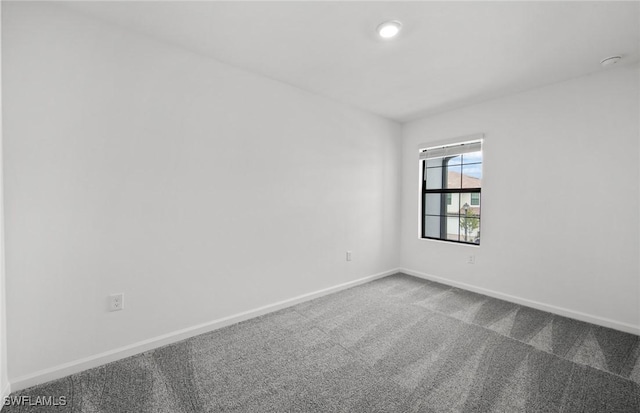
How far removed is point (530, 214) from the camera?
299 cm

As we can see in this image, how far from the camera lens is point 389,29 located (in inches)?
76.0

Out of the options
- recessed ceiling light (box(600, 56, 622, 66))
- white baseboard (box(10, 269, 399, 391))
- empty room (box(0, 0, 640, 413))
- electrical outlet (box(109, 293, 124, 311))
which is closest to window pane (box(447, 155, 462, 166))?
empty room (box(0, 0, 640, 413))

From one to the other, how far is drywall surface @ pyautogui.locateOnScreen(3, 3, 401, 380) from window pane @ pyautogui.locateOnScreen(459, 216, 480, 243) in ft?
6.62

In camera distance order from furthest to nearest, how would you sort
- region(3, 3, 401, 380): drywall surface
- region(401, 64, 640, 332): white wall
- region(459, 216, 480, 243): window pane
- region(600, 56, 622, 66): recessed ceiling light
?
region(459, 216, 480, 243): window pane, region(401, 64, 640, 332): white wall, region(600, 56, 622, 66): recessed ceiling light, region(3, 3, 401, 380): drywall surface

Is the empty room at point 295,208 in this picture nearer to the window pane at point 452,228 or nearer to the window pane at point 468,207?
the window pane at point 468,207

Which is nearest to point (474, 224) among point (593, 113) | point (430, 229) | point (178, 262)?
point (430, 229)

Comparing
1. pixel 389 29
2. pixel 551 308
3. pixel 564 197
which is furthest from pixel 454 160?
pixel 389 29

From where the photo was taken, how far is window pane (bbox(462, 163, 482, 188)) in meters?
3.47

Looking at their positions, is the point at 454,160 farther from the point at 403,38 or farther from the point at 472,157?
the point at 403,38

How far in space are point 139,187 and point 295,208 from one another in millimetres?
1454

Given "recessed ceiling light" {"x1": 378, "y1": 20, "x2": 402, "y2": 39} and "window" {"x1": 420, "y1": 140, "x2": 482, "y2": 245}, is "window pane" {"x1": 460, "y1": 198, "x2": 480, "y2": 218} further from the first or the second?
"recessed ceiling light" {"x1": 378, "y1": 20, "x2": 402, "y2": 39}

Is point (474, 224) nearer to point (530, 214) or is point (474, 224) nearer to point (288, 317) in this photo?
point (530, 214)

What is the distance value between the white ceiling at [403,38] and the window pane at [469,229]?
5.38 ft

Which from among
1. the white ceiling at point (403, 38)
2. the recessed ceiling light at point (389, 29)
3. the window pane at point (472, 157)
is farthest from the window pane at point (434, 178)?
the recessed ceiling light at point (389, 29)
